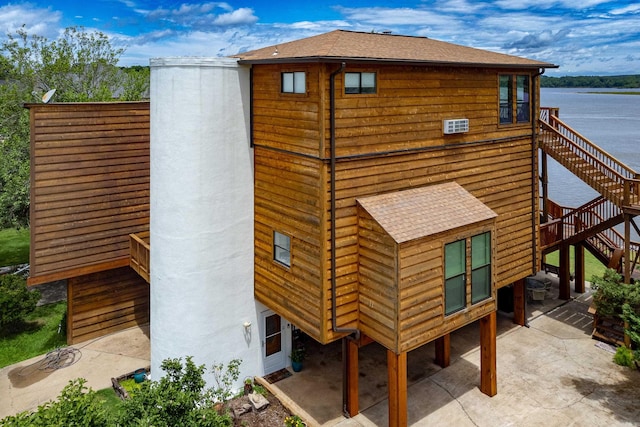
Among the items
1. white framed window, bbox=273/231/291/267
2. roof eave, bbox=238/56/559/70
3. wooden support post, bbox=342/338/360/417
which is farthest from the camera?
white framed window, bbox=273/231/291/267

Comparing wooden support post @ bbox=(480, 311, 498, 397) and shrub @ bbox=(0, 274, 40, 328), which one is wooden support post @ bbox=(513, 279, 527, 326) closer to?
wooden support post @ bbox=(480, 311, 498, 397)

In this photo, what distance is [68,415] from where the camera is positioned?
6.19 meters

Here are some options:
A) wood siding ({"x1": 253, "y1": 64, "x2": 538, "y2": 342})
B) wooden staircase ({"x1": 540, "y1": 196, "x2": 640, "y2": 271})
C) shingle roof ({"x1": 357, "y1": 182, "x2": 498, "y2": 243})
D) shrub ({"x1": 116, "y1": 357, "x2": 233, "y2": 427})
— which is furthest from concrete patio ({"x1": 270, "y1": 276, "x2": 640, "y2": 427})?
shingle roof ({"x1": 357, "y1": 182, "x2": 498, "y2": 243})

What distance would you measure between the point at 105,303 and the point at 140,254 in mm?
2730

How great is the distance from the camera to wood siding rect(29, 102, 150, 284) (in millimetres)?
12852

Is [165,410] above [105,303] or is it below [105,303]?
above

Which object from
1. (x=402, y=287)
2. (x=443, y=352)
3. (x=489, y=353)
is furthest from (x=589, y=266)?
(x=402, y=287)

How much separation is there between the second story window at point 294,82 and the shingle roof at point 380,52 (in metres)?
0.38

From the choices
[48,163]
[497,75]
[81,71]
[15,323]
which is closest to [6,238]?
[81,71]

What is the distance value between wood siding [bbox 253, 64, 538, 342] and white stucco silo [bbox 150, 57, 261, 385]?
492 millimetres

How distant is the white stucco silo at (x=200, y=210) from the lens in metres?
10.8

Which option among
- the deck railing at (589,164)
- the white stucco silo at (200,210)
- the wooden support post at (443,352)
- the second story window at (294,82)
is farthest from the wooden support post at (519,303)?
the second story window at (294,82)

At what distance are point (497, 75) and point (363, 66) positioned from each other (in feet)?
15.4

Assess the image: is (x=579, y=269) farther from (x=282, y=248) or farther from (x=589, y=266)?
(x=282, y=248)
